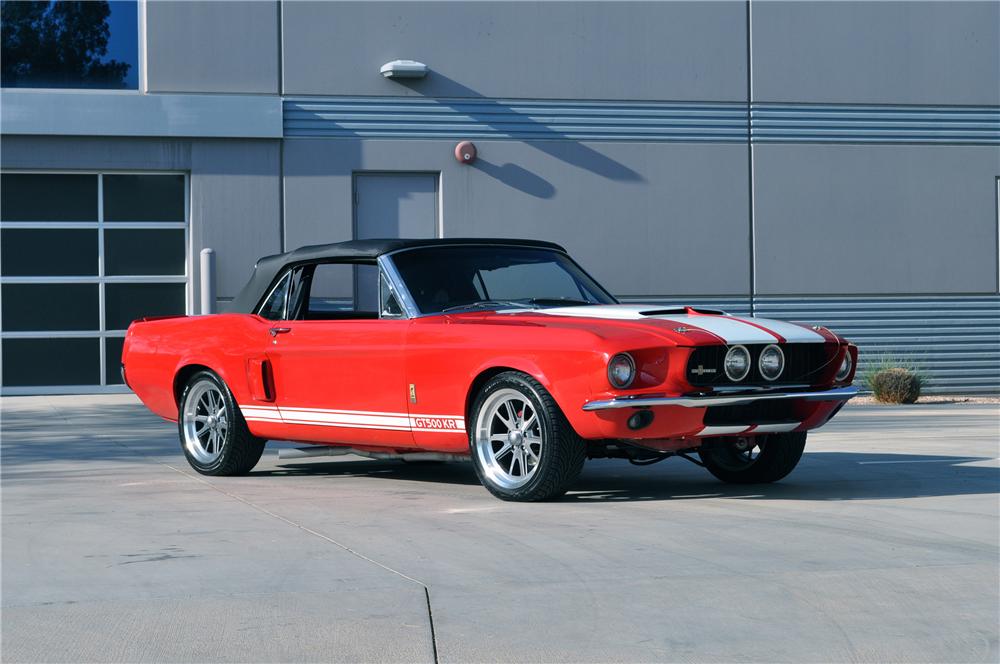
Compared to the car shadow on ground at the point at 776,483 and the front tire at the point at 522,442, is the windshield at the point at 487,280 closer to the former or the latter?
the front tire at the point at 522,442

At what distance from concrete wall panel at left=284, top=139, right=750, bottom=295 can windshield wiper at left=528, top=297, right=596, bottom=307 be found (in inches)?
425

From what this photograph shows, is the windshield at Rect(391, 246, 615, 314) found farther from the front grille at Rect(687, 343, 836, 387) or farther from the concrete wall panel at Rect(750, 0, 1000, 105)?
the concrete wall panel at Rect(750, 0, 1000, 105)

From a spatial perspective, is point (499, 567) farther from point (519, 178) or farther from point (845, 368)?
point (519, 178)

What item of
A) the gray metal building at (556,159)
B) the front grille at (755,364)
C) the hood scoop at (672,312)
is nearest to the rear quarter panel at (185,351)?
the hood scoop at (672,312)

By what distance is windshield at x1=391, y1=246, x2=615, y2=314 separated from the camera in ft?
25.8

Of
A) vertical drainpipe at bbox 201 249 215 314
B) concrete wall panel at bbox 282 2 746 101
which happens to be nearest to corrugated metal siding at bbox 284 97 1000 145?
concrete wall panel at bbox 282 2 746 101

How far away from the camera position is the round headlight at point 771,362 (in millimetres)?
6996

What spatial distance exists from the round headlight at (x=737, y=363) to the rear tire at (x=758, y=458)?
0.77 metres

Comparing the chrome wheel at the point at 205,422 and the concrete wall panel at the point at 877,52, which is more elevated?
the concrete wall panel at the point at 877,52

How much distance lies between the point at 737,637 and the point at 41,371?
15805 millimetres

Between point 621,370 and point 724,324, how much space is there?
0.76m

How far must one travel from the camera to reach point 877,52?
66.8 ft

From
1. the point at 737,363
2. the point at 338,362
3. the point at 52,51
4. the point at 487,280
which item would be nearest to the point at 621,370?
the point at 737,363

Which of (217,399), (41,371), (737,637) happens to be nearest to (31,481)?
(217,399)
